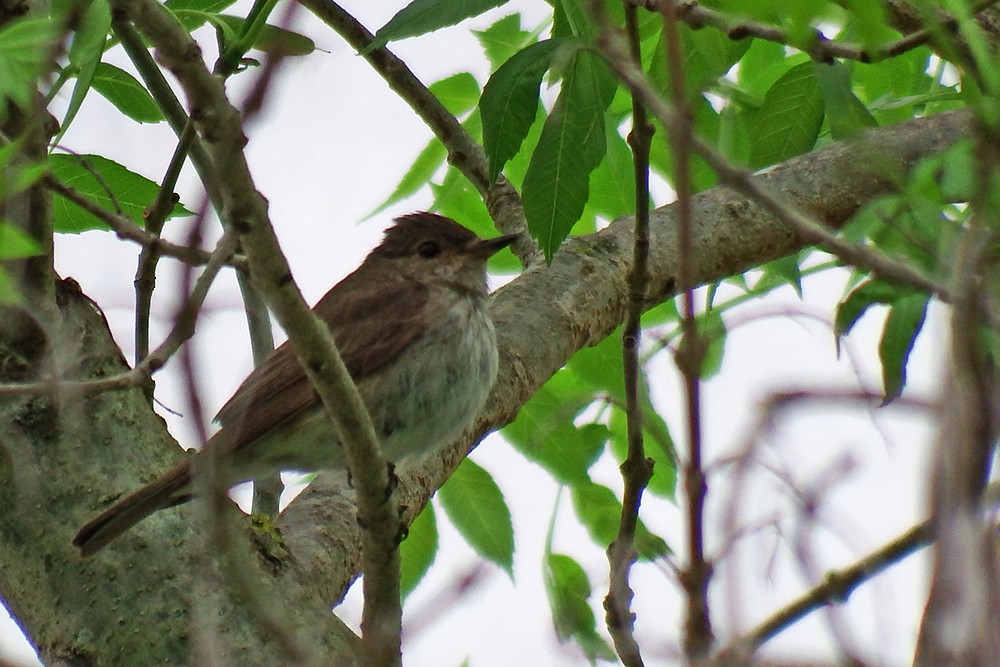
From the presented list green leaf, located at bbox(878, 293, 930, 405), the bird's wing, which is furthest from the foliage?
the bird's wing

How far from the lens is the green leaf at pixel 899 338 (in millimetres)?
2938

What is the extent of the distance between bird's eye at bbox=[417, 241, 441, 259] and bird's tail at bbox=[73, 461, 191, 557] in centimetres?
250

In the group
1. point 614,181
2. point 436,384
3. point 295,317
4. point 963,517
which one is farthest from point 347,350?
point 963,517

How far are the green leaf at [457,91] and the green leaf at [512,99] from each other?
1.66 meters

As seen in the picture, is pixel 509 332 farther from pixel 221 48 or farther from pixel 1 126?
pixel 1 126

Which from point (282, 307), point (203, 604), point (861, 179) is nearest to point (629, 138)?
point (282, 307)

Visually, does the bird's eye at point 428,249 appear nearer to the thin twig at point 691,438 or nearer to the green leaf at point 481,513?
the green leaf at point 481,513

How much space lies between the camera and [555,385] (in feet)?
17.4

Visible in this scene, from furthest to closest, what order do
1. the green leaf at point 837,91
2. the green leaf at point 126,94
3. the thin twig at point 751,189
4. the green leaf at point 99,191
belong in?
the green leaf at point 126,94 → the green leaf at point 99,191 → the green leaf at point 837,91 → the thin twig at point 751,189

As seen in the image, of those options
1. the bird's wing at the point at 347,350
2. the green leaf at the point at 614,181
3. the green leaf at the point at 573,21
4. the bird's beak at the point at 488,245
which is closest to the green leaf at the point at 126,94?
the bird's wing at the point at 347,350

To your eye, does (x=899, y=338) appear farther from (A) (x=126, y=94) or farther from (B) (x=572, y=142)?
(A) (x=126, y=94)

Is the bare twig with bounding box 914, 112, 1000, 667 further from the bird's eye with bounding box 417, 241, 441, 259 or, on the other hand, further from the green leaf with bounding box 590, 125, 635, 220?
the bird's eye with bounding box 417, 241, 441, 259

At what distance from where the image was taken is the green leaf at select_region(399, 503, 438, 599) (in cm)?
472

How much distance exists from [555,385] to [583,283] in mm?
438
